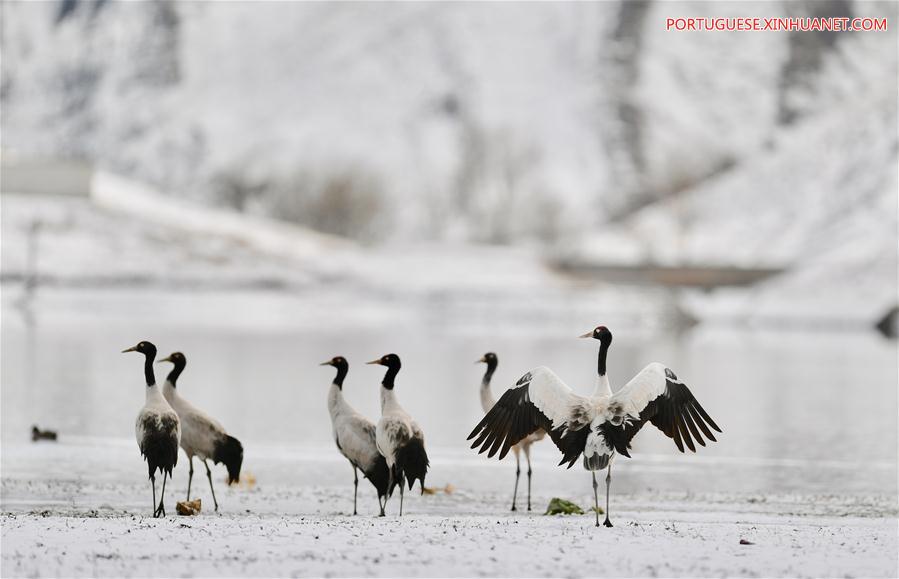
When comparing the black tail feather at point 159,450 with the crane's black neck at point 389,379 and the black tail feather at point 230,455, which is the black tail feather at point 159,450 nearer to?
the black tail feather at point 230,455

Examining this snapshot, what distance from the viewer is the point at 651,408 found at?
15.0 m

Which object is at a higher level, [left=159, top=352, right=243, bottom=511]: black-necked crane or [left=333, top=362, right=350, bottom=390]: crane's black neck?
[left=333, top=362, right=350, bottom=390]: crane's black neck

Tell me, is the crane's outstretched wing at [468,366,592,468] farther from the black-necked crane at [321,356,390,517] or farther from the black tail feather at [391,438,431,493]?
the black-necked crane at [321,356,390,517]

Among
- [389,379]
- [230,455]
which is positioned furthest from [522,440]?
[230,455]

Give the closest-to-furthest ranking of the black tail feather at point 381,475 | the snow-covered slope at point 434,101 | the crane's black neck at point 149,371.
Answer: the crane's black neck at point 149,371
the black tail feather at point 381,475
the snow-covered slope at point 434,101

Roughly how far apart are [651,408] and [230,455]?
541 centimetres

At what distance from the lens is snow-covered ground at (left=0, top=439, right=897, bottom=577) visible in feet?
39.4

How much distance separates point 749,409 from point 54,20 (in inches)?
6476

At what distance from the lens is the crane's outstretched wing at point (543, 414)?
48.6ft

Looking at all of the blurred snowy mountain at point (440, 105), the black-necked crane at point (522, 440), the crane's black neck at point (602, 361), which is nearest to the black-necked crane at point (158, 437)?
the black-necked crane at point (522, 440)

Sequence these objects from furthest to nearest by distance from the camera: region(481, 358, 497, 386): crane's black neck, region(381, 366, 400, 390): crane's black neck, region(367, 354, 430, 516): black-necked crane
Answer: region(481, 358, 497, 386): crane's black neck → region(381, 366, 400, 390): crane's black neck → region(367, 354, 430, 516): black-necked crane

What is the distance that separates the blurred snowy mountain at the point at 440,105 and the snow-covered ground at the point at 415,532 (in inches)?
5062

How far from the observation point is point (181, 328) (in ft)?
208

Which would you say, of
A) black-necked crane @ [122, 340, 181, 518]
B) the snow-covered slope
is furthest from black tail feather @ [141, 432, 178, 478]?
the snow-covered slope
